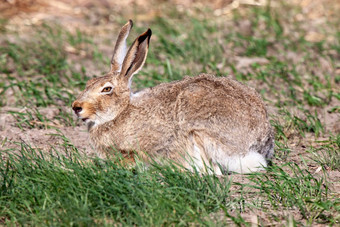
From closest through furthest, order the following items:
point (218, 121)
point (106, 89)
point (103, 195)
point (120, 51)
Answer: point (103, 195) < point (218, 121) < point (106, 89) < point (120, 51)

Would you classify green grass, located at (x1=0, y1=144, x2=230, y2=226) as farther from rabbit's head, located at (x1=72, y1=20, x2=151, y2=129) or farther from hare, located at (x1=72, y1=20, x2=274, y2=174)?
rabbit's head, located at (x1=72, y1=20, x2=151, y2=129)

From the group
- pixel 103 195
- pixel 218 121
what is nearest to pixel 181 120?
pixel 218 121

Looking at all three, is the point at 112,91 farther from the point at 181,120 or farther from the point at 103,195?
the point at 103,195

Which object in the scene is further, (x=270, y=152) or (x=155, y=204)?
(x=270, y=152)

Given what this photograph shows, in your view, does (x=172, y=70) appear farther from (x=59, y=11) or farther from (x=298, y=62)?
(x=59, y=11)

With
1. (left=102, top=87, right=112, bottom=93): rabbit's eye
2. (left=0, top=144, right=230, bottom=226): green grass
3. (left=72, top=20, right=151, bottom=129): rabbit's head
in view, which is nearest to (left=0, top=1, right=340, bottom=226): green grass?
(left=0, top=144, right=230, bottom=226): green grass

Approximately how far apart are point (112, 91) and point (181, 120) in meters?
0.73

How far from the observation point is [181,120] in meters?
4.60

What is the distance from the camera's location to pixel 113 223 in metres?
3.34

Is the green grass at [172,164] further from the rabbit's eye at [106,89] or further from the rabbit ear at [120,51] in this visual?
the rabbit ear at [120,51]

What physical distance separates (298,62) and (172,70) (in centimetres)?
169

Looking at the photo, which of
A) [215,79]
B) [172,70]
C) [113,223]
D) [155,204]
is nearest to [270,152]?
[215,79]

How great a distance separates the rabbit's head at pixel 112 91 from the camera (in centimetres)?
480

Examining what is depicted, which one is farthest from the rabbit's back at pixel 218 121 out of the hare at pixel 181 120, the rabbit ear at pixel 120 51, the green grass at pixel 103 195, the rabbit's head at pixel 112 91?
the rabbit ear at pixel 120 51
